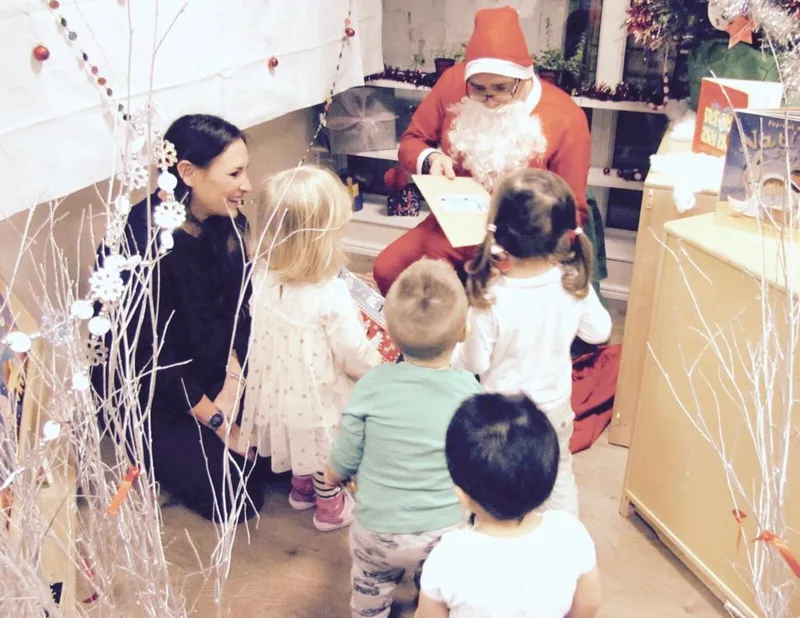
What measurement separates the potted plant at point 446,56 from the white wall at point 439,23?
22 mm

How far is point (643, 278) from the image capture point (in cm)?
204

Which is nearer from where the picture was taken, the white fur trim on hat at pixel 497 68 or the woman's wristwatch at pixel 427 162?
the white fur trim on hat at pixel 497 68

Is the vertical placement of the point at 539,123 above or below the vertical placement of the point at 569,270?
above

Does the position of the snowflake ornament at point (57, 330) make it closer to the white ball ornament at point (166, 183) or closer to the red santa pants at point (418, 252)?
the white ball ornament at point (166, 183)

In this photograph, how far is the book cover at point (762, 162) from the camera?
5.07 feet

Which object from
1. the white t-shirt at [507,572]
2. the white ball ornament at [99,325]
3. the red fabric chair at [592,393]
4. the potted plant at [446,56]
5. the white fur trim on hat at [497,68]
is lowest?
the red fabric chair at [592,393]

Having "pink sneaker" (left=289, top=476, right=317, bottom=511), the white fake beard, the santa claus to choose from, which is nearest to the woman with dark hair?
"pink sneaker" (left=289, top=476, right=317, bottom=511)

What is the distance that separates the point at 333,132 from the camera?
3.35m

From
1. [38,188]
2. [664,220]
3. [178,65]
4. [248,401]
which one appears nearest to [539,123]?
[664,220]

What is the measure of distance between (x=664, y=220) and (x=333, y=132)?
1.79 m

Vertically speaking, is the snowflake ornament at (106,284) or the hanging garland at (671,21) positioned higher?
the hanging garland at (671,21)

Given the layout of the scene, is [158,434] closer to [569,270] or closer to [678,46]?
[569,270]

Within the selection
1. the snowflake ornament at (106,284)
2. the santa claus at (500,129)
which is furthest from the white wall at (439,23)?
the snowflake ornament at (106,284)

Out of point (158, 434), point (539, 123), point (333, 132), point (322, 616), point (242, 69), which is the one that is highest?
point (242, 69)
